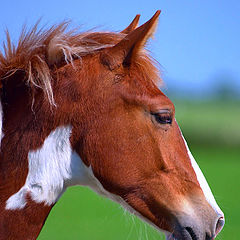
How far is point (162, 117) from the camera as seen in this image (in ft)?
9.93

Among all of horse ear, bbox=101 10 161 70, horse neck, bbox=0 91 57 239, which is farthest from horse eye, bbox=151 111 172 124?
horse neck, bbox=0 91 57 239

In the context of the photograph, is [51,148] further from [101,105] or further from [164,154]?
[164,154]

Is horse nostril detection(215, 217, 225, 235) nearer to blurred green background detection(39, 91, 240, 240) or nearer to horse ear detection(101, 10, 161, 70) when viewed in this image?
blurred green background detection(39, 91, 240, 240)

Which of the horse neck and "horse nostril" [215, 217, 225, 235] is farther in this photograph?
"horse nostril" [215, 217, 225, 235]

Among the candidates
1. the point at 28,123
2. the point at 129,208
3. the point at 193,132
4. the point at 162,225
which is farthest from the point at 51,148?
the point at 193,132

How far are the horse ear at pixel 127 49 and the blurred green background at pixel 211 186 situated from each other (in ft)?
3.25

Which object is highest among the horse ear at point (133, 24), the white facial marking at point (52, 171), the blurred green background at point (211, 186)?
the horse ear at point (133, 24)

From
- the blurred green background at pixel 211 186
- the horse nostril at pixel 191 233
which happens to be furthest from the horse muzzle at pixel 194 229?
the blurred green background at pixel 211 186

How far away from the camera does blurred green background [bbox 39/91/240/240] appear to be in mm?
10828

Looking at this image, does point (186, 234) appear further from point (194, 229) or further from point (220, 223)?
point (220, 223)

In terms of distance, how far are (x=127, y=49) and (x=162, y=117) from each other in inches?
19.2

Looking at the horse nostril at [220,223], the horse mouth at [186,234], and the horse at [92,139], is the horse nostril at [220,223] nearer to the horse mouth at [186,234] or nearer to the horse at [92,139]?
the horse at [92,139]

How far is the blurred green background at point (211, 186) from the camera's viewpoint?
426 inches

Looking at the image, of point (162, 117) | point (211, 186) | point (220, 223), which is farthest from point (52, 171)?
point (211, 186)
